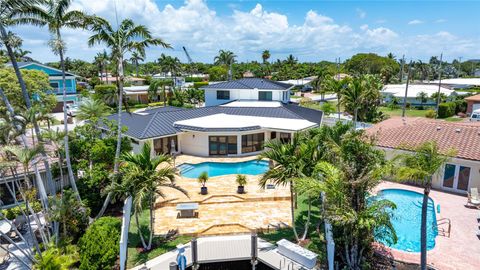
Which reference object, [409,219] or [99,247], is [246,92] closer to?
[409,219]

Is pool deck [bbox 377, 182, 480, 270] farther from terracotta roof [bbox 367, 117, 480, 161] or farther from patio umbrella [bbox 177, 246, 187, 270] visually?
patio umbrella [bbox 177, 246, 187, 270]

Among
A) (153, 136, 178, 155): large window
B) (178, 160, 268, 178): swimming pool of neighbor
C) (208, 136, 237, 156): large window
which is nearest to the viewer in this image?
(178, 160, 268, 178): swimming pool of neighbor

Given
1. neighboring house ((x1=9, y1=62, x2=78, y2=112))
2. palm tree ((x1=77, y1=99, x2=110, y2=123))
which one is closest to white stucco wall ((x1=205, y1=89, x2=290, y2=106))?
palm tree ((x1=77, y1=99, x2=110, y2=123))

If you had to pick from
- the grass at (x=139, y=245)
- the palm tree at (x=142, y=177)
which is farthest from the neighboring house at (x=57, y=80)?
the palm tree at (x=142, y=177)

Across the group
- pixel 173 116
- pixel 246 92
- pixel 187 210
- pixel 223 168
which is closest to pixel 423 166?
pixel 187 210

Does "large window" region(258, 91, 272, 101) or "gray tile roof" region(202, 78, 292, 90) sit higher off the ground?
"gray tile roof" region(202, 78, 292, 90)
